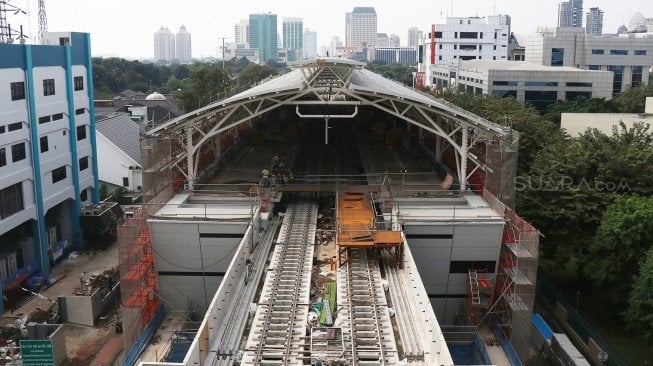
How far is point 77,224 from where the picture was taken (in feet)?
90.0

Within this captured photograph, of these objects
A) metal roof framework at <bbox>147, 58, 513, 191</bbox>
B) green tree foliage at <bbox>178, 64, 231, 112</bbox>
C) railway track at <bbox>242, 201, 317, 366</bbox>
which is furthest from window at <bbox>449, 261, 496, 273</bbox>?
green tree foliage at <bbox>178, 64, 231, 112</bbox>

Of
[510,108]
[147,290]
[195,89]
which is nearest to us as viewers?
[147,290]

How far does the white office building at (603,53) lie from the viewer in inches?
2749

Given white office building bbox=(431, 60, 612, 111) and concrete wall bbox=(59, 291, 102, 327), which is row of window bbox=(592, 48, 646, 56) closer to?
white office building bbox=(431, 60, 612, 111)

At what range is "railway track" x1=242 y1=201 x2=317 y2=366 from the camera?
1087 cm

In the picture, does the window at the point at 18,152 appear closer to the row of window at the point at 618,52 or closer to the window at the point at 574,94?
the window at the point at 574,94

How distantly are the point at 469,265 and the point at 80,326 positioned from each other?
12371 mm

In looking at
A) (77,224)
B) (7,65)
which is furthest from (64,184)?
(7,65)

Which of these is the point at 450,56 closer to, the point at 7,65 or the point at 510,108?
the point at 510,108

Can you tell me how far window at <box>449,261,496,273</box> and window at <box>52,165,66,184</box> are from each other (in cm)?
1673

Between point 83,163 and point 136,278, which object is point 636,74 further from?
point 136,278

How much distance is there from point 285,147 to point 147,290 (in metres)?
15.9

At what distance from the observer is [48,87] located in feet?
82.9

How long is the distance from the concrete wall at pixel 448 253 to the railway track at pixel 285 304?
340 centimetres
